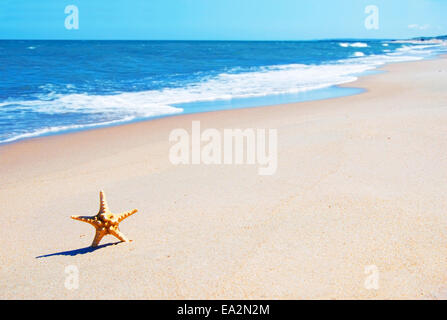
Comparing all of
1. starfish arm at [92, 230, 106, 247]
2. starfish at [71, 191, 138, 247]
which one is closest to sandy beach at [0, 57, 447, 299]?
starfish arm at [92, 230, 106, 247]

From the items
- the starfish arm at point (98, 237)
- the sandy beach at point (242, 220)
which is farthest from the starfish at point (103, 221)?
the sandy beach at point (242, 220)

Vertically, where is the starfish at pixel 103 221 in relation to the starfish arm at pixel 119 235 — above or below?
above

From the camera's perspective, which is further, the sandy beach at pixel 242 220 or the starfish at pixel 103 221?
the starfish at pixel 103 221

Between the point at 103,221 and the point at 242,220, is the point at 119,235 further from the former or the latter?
the point at 242,220

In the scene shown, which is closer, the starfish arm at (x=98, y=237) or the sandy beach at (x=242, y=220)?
the sandy beach at (x=242, y=220)

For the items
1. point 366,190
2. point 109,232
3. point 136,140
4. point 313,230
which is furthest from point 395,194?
point 136,140

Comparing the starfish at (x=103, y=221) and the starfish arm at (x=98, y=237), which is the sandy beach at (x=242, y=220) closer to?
the starfish arm at (x=98, y=237)

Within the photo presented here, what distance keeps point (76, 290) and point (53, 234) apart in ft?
3.74

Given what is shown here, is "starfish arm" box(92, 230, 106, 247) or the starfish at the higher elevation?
the starfish

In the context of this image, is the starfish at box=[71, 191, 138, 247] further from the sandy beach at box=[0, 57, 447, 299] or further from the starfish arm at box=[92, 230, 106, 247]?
the sandy beach at box=[0, 57, 447, 299]

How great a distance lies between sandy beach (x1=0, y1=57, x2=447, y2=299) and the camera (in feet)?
9.79

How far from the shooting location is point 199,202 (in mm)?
4445

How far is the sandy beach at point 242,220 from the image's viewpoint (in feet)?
9.79

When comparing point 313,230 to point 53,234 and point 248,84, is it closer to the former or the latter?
point 53,234
